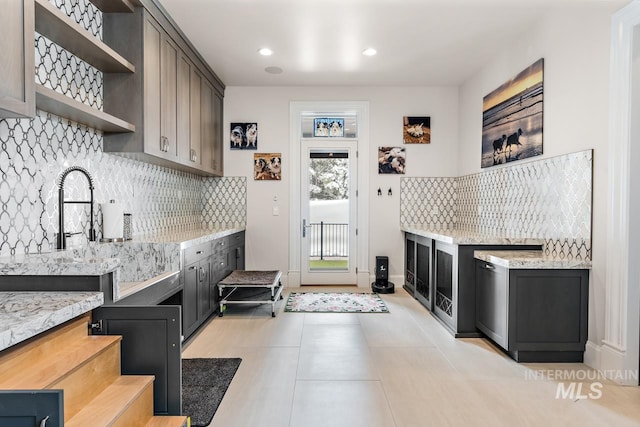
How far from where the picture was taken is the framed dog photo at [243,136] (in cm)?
550

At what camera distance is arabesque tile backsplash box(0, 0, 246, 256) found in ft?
6.98

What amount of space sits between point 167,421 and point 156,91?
2.48m

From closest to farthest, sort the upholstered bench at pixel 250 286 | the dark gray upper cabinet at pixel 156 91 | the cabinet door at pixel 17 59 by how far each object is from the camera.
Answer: the cabinet door at pixel 17 59, the dark gray upper cabinet at pixel 156 91, the upholstered bench at pixel 250 286

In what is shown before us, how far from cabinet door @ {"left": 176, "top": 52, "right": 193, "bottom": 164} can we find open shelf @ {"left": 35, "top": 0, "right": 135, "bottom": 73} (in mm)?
847

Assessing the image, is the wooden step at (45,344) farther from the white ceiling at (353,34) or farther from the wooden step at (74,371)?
the white ceiling at (353,34)

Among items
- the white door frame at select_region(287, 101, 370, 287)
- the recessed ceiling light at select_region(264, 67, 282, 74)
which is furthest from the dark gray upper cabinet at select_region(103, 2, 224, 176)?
the white door frame at select_region(287, 101, 370, 287)

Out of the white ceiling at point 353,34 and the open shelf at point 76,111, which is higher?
the white ceiling at point 353,34

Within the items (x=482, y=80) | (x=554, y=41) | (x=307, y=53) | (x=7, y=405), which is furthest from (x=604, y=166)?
(x=7, y=405)

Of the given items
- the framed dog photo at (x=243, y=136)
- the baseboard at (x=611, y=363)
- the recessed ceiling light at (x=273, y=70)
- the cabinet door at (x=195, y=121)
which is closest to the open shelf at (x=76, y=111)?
the cabinet door at (x=195, y=121)

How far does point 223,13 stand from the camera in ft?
11.1

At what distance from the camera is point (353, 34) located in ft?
12.4

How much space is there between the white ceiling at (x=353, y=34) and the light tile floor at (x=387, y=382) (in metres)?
2.74

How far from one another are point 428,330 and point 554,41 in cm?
270

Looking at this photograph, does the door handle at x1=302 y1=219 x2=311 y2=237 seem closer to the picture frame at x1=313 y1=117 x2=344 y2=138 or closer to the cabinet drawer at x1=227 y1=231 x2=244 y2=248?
the cabinet drawer at x1=227 y1=231 x2=244 y2=248
